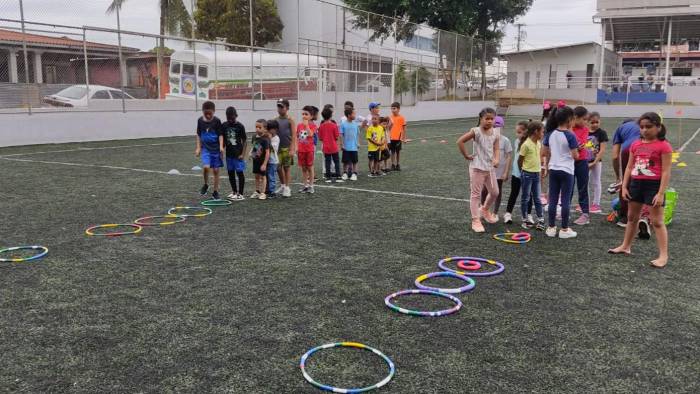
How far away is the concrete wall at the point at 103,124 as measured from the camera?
17.7 meters

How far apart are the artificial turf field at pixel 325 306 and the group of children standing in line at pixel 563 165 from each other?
34 centimetres

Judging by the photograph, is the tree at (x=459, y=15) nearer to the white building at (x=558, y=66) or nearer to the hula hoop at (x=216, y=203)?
the white building at (x=558, y=66)

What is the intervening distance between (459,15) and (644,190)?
4029cm

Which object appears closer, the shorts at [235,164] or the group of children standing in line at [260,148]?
the group of children standing in line at [260,148]

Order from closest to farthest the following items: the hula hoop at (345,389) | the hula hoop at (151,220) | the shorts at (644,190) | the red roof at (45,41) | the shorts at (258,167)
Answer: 1. the hula hoop at (345,389)
2. the shorts at (644,190)
3. the hula hoop at (151,220)
4. the shorts at (258,167)
5. the red roof at (45,41)

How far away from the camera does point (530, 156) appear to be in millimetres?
7508

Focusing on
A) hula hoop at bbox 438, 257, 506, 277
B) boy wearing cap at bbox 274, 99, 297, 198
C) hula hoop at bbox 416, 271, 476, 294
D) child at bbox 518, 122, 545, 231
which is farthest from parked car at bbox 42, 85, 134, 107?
hula hoop at bbox 416, 271, 476, 294

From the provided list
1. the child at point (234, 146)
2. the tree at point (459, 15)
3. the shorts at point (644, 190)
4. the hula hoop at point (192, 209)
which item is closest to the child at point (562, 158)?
the shorts at point (644, 190)

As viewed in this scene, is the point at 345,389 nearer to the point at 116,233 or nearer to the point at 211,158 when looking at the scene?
the point at 116,233

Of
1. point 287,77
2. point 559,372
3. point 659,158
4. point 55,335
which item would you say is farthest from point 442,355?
point 287,77

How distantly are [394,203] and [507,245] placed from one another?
9.51 feet

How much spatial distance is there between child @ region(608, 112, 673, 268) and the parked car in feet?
58.6

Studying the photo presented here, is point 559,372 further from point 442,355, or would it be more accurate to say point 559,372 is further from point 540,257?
point 540,257

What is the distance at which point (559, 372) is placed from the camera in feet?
12.0
